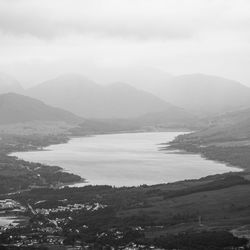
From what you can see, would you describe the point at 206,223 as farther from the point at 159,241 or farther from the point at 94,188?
the point at 94,188

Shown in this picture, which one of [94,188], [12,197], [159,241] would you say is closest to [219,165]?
[94,188]

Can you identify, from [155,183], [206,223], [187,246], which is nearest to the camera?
[187,246]

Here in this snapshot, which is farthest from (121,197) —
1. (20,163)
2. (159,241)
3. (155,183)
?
(20,163)

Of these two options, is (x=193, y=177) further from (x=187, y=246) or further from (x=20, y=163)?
(x=187, y=246)

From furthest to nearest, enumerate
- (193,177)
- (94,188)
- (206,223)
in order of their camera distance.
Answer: (193,177), (94,188), (206,223)

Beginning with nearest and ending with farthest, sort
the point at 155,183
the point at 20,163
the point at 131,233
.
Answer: the point at 131,233
the point at 155,183
the point at 20,163

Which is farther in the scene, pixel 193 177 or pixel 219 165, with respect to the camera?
pixel 219 165

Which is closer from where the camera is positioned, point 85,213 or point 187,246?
point 187,246

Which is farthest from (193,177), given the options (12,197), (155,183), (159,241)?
(159,241)

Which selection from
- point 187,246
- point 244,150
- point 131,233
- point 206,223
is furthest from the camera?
point 244,150
